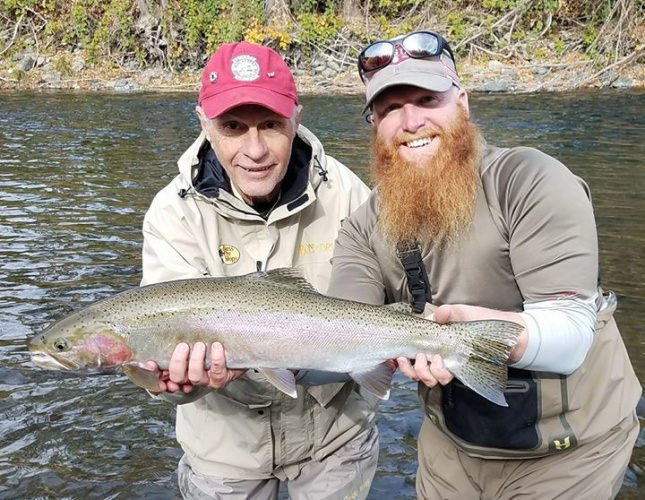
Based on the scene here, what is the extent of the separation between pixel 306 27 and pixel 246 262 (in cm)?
2113

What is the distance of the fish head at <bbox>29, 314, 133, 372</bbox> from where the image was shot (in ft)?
9.53

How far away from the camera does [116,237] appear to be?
8.39 metres

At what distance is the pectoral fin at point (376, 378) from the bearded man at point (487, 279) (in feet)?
0.45

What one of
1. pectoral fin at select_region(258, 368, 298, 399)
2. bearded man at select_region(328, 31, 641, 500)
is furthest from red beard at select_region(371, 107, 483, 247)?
pectoral fin at select_region(258, 368, 298, 399)

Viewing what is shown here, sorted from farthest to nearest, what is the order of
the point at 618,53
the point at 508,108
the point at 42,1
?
the point at 42,1
the point at 618,53
the point at 508,108

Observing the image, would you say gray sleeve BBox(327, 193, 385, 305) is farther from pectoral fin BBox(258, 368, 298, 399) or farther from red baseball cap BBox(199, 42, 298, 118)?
red baseball cap BBox(199, 42, 298, 118)

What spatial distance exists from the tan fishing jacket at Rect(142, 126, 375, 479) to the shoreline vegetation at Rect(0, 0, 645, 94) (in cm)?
1675

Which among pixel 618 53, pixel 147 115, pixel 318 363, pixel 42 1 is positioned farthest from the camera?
pixel 42 1

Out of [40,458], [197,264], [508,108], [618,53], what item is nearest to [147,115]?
[508,108]

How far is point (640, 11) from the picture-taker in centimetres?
2009

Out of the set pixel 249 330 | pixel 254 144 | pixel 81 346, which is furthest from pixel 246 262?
pixel 81 346

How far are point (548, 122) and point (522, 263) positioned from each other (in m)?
12.8

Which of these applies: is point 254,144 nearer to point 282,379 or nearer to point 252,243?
point 252,243

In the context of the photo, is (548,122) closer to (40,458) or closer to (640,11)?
(640,11)
